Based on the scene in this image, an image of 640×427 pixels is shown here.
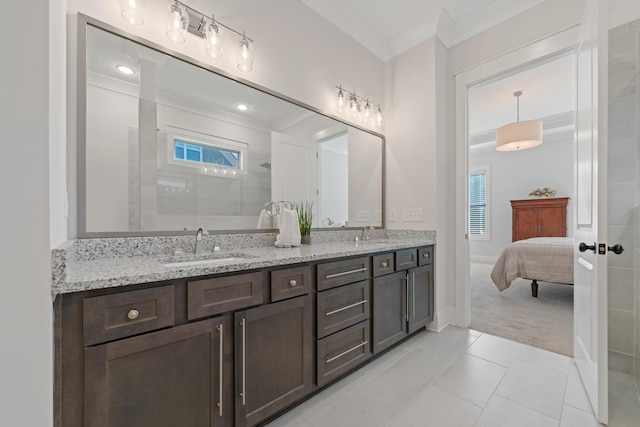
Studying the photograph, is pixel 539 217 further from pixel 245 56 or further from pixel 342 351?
pixel 245 56

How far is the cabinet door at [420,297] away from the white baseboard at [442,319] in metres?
0.08

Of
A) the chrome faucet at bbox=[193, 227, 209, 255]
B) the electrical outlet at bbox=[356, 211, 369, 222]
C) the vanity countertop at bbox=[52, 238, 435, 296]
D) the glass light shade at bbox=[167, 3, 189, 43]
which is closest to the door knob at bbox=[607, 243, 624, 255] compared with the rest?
the vanity countertop at bbox=[52, 238, 435, 296]

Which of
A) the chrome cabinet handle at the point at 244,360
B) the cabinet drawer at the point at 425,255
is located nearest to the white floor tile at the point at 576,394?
the cabinet drawer at the point at 425,255

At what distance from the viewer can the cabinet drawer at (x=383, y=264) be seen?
1.96 m

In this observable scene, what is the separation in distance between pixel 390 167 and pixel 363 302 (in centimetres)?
169

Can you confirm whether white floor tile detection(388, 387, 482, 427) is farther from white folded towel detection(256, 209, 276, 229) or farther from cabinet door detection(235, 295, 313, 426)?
white folded towel detection(256, 209, 276, 229)

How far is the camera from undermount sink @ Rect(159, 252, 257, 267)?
1.39m

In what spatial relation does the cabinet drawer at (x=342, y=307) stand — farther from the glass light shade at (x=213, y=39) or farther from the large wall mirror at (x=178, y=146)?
the glass light shade at (x=213, y=39)

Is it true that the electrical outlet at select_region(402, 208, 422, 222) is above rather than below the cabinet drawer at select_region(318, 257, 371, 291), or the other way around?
above

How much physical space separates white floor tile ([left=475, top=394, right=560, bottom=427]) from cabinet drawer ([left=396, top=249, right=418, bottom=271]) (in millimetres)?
983

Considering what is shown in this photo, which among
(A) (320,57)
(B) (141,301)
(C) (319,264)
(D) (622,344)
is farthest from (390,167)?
(B) (141,301)

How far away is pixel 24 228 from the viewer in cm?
73

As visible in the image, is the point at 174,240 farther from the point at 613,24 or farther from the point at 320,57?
the point at 613,24

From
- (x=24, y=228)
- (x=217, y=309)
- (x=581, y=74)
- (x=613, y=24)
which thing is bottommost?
(x=217, y=309)
